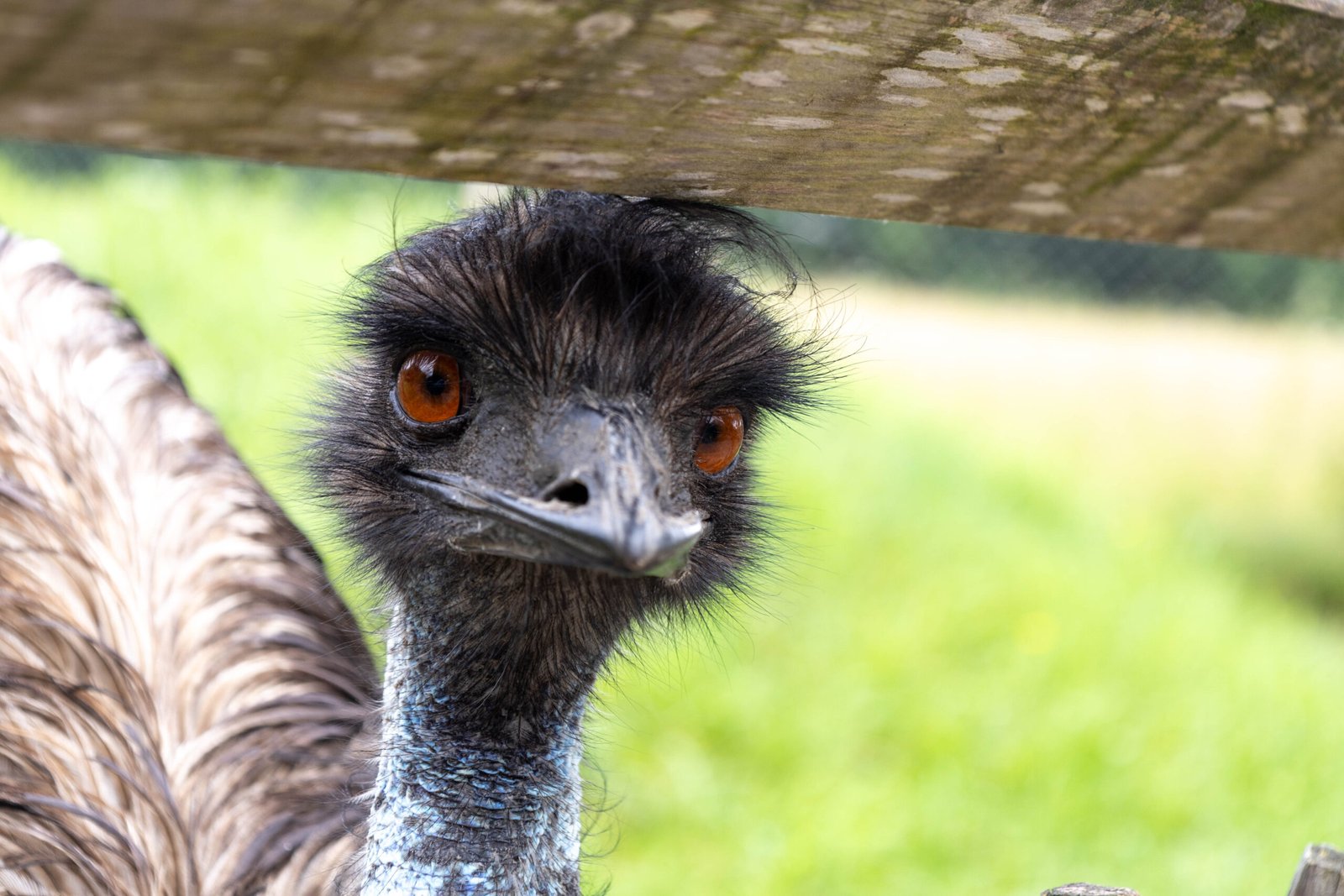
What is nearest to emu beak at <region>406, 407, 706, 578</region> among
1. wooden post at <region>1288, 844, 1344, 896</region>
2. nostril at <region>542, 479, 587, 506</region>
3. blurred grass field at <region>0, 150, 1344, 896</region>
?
nostril at <region>542, 479, 587, 506</region>

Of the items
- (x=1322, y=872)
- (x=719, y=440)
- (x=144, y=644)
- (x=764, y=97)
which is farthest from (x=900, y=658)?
(x=764, y=97)

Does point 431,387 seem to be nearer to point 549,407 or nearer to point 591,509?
point 549,407

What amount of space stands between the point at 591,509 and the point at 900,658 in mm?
3320

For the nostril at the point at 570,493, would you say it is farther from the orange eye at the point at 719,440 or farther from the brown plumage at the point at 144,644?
the brown plumage at the point at 144,644

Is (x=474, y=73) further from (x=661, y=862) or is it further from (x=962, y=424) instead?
(x=962, y=424)

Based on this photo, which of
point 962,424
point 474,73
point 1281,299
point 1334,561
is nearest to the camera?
point 474,73

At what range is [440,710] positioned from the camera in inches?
64.7

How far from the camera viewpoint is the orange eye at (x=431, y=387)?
157 centimetres

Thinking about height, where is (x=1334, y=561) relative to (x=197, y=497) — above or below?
below

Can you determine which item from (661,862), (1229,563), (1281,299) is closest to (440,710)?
(661,862)

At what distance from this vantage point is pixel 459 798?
5.20ft

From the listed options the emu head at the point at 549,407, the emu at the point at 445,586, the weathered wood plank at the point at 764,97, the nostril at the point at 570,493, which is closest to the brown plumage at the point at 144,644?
the emu at the point at 445,586

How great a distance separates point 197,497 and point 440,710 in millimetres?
1062

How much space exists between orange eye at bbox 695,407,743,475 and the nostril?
0.93ft
